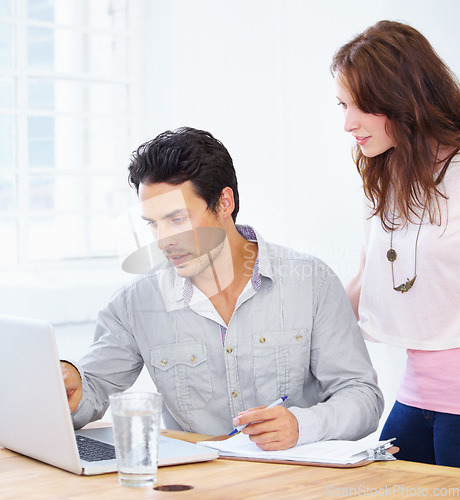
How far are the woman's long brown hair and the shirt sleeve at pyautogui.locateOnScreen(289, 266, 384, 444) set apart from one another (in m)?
0.22

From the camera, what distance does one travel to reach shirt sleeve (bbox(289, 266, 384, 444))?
122cm

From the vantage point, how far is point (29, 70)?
253cm

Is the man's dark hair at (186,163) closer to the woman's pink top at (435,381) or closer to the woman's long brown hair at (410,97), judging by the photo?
the woman's long brown hair at (410,97)

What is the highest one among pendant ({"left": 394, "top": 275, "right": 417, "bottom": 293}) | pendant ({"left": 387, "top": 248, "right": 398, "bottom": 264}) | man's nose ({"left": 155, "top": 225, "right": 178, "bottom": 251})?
man's nose ({"left": 155, "top": 225, "right": 178, "bottom": 251})

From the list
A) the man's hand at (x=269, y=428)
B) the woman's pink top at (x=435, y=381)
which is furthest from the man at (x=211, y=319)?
the man's hand at (x=269, y=428)

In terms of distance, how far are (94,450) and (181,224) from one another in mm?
456

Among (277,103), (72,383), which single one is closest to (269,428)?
(72,383)

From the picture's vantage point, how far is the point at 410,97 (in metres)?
1.38

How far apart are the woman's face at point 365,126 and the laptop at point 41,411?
0.68 m

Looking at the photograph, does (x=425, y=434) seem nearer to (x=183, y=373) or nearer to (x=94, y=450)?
(x=183, y=373)

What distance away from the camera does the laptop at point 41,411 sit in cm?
99

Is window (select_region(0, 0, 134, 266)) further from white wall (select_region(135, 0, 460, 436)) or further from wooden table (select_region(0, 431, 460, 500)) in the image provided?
wooden table (select_region(0, 431, 460, 500))

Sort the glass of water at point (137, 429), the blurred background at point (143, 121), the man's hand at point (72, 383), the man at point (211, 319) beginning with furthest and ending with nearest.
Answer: the blurred background at point (143, 121)
the man at point (211, 319)
the man's hand at point (72, 383)
the glass of water at point (137, 429)

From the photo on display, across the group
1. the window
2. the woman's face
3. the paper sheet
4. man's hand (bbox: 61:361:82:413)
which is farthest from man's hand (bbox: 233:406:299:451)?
the window
